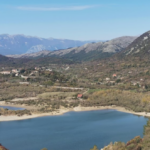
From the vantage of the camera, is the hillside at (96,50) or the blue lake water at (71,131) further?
the hillside at (96,50)

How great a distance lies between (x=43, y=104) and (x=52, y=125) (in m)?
12.2

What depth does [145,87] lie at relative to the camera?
58.0 meters

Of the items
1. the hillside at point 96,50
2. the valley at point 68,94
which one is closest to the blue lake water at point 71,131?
the valley at point 68,94

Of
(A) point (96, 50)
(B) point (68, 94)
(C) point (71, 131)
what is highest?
(A) point (96, 50)

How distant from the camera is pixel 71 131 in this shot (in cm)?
3250

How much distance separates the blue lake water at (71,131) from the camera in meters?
28.3

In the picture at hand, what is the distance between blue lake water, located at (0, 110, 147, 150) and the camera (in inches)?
1113

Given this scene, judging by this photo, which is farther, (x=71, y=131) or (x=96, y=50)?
(x=96, y=50)

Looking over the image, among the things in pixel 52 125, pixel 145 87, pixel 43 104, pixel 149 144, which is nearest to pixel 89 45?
pixel 145 87

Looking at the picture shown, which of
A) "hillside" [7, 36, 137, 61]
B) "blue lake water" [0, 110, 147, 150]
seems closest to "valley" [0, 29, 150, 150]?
"blue lake water" [0, 110, 147, 150]

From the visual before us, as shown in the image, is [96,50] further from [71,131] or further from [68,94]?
[71,131]

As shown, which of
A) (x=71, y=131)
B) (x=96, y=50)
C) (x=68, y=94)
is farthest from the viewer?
(x=96, y=50)

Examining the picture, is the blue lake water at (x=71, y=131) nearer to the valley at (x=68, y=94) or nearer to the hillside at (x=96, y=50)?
the valley at (x=68, y=94)

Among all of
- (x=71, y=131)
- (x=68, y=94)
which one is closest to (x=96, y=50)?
(x=68, y=94)
